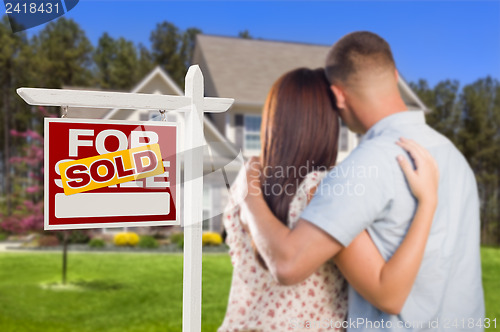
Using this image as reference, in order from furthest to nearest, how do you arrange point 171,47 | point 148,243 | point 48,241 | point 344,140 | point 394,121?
point 171,47 → point 344,140 → point 48,241 → point 148,243 → point 394,121

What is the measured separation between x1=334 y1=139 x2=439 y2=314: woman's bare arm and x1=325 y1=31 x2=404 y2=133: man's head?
0.73ft

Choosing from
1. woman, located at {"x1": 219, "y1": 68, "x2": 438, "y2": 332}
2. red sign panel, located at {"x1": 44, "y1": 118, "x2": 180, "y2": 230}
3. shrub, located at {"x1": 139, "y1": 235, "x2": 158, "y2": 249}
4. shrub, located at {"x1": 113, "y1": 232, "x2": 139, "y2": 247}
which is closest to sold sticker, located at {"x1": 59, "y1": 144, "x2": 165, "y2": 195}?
red sign panel, located at {"x1": 44, "y1": 118, "x2": 180, "y2": 230}

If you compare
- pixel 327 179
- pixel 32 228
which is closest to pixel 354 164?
pixel 327 179

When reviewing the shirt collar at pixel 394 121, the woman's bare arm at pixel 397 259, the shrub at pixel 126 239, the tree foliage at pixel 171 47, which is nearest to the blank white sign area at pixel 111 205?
the woman's bare arm at pixel 397 259

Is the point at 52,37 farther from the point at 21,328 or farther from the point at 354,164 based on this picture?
the point at 354,164

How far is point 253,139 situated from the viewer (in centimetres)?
692

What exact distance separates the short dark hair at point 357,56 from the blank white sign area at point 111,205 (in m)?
0.69

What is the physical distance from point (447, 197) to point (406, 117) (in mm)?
231

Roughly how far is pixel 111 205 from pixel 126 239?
6.03 meters

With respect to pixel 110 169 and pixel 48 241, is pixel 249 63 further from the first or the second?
pixel 110 169

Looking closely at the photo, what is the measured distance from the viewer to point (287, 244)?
48.6 inches

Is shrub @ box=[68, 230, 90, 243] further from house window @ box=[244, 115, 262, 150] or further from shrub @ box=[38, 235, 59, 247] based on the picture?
house window @ box=[244, 115, 262, 150]

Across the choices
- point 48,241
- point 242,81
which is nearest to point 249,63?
point 242,81

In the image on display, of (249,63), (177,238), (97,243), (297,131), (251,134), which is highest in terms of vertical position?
(249,63)
